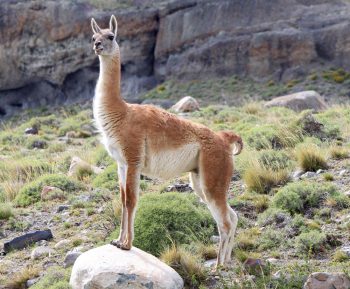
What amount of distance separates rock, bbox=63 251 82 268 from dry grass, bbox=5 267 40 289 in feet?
1.18

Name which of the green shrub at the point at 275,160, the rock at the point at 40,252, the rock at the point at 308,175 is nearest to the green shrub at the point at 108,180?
the green shrub at the point at 275,160

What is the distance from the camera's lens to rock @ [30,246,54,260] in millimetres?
9844

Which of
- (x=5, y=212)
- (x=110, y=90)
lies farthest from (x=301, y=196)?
(x=5, y=212)

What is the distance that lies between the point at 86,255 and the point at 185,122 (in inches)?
77.6

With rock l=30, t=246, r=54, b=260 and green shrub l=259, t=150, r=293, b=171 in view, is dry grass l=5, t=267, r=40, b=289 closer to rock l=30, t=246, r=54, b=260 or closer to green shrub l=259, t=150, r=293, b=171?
rock l=30, t=246, r=54, b=260

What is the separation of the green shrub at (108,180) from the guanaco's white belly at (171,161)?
4.47 meters

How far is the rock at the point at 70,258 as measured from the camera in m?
9.30

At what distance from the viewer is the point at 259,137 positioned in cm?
1529

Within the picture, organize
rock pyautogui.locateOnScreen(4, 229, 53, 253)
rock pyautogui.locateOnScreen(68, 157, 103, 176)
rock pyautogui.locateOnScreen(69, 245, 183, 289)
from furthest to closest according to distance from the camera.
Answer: rock pyautogui.locateOnScreen(68, 157, 103, 176) < rock pyautogui.locateOnScreen(4, 229, 53, 253) < rock pyautogui.locateOnScreen(69, 245, 183, 289)

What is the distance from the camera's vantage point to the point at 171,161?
844cm

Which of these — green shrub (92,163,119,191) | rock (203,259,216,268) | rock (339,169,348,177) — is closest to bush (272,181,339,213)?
rock (339,169,348,177)

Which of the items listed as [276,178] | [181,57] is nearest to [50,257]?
[276,178]

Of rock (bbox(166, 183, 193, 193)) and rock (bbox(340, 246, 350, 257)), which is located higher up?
rock (bbox(340, 246, 350, 257))

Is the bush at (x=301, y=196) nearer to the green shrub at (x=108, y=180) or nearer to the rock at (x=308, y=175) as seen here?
the rock at (x=308, y=175)
